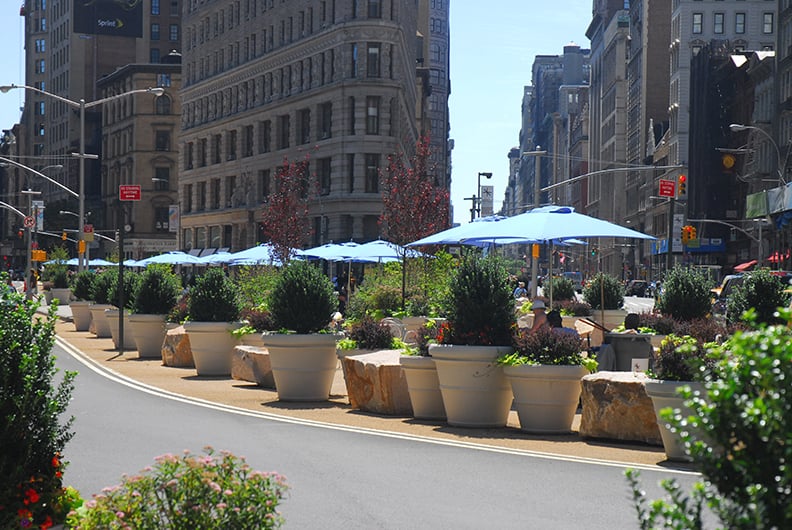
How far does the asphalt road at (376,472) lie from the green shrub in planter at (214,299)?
24.3 ft

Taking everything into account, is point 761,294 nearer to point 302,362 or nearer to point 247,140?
point 302,362

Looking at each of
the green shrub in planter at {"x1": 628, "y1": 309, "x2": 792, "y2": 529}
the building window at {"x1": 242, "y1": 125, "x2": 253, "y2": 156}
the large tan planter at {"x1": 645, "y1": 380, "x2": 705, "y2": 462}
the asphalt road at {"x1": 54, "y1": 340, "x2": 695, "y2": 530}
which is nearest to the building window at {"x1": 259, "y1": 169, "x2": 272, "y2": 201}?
the building window at {"x1": 242, "y1": 125, "x2": 253, "y2": 156}

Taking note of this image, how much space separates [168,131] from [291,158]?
45001 millimetres

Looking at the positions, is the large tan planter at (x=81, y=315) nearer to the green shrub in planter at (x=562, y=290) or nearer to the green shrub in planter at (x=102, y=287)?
the green shrub in planter at (x=102, y=287)

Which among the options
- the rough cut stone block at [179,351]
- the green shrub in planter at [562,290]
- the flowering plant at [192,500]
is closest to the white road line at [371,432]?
the rough cut stone block at [179,351]

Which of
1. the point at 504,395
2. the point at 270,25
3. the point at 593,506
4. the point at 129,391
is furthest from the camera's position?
the point at 270,25

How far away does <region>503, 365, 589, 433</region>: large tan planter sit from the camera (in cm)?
1465

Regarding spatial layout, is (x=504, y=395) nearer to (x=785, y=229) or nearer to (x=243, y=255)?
(x=243, y=255)

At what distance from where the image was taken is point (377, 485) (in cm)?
1094

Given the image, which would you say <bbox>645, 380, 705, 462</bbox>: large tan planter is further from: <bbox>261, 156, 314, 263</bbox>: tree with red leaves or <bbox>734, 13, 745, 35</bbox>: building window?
<bbox>734, 13, 745, 35</bbox>: building window

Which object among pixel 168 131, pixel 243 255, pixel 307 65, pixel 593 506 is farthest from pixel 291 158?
pixel 593 506

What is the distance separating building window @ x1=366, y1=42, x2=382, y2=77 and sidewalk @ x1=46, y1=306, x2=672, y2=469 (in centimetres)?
5329

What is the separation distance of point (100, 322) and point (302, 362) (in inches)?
926

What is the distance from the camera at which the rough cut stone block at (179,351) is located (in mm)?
26734
